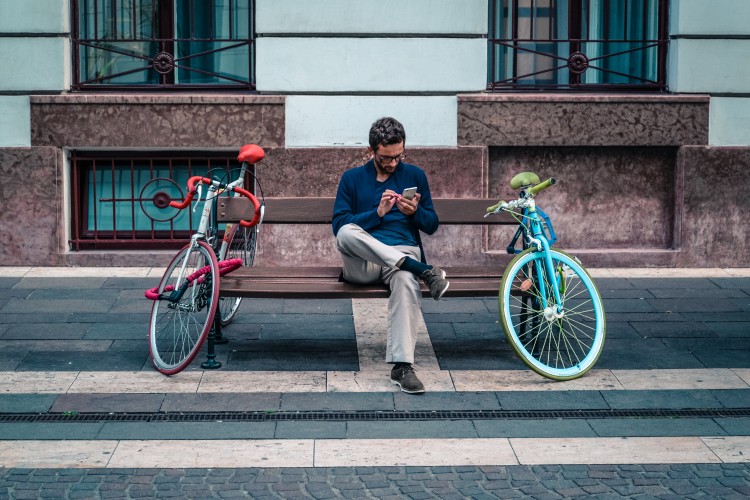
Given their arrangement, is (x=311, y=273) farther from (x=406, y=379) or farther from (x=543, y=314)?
(x=543, y=314)

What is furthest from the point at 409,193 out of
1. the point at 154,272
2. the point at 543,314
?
the point at 154,272

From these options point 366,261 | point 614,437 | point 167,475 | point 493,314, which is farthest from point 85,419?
point 493,314

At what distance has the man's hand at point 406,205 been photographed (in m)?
6.71

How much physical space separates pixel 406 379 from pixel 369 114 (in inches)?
149

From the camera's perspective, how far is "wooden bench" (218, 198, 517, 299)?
676cm

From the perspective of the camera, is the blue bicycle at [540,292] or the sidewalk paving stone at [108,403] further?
the blue bicycle at [540,292]

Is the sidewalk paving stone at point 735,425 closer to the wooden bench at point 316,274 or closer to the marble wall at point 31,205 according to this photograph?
the wooden bench at point 316,274

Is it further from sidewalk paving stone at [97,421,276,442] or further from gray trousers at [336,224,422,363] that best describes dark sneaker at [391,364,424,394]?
sidewalk paving stone at [97,421,276,442]

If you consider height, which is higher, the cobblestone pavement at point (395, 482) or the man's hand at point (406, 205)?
the man's hand at point (406, 205)

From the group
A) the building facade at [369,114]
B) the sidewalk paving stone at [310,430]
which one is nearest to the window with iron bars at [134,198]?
the building facade at [369,114]

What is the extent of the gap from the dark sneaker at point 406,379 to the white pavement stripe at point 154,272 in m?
3.49

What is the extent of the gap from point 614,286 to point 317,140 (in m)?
2.71

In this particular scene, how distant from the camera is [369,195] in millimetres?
6930

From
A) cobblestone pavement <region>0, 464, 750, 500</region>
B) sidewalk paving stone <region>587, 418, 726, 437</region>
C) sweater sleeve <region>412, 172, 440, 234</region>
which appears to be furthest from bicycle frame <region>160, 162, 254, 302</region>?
sidewalk paving stone <region>587, 418, 726, 437</region>
